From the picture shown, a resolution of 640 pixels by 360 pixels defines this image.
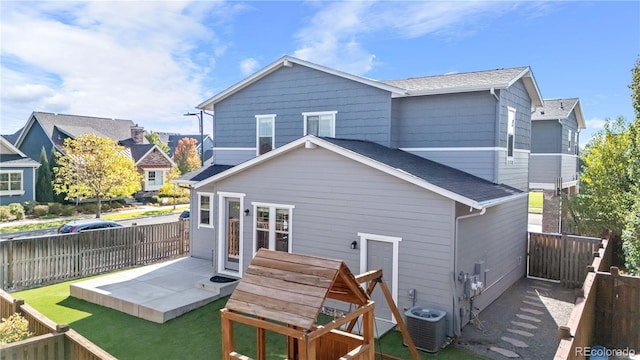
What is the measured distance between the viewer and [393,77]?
16344mm

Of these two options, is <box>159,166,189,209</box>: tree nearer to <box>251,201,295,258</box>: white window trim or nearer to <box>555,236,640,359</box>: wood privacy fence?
<box>251,201,295,258</box>: white window trim

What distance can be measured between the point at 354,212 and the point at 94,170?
77.1 ft

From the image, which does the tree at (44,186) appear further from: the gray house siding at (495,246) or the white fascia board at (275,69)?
the gray house siding at (495,246)

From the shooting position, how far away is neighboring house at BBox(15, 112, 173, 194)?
34.4m

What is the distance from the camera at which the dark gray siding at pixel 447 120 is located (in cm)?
1171

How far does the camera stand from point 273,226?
440 inches

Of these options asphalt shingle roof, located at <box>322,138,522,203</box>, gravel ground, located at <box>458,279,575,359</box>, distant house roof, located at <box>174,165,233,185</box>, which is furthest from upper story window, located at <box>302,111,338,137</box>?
gravel ground, located at <box>458,279,575,359</box>

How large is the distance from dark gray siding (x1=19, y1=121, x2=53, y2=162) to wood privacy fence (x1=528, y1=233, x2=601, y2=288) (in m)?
35.7

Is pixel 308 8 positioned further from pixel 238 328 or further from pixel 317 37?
pixel 238 328

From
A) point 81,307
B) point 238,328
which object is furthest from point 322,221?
point 81,307

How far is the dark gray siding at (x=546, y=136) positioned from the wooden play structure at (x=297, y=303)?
18054 mm

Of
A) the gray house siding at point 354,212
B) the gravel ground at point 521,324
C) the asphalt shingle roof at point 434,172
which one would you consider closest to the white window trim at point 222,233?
the gray house siding at point 354,212

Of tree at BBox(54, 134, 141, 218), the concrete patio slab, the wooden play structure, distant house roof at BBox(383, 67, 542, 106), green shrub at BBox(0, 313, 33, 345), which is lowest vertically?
the concrete patio slab

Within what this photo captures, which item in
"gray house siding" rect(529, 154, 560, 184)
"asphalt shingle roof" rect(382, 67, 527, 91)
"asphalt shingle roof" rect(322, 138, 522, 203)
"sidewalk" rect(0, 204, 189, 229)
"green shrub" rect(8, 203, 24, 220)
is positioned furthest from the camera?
"green shrub" rect(8, 203, 24, 220)
